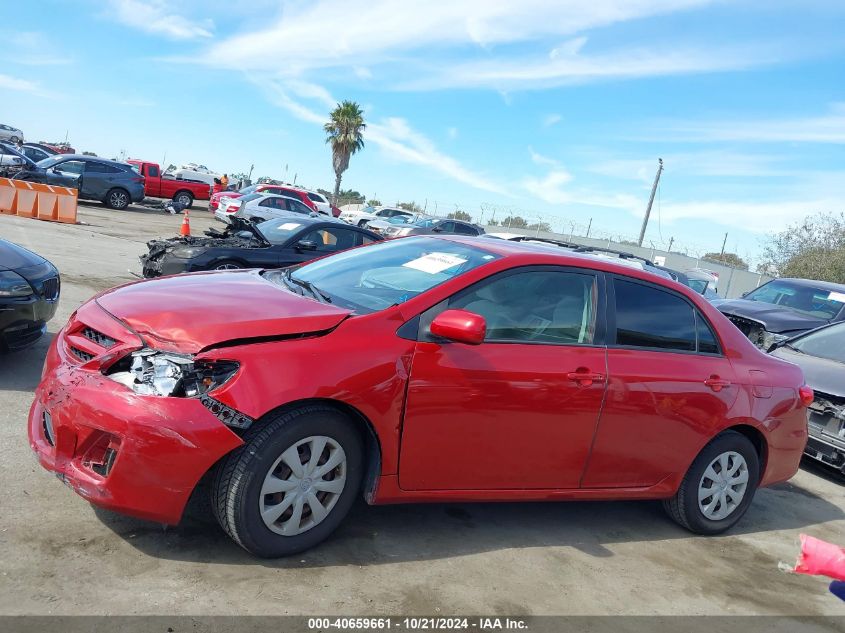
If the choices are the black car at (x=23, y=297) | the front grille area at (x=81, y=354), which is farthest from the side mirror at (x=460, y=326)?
the black car at (x=23, y=297)

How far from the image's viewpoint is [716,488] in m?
4.77

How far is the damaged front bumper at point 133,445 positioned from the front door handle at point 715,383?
3003mm

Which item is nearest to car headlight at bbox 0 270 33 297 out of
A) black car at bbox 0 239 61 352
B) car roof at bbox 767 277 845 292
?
black car at bbox 0 239 61 352

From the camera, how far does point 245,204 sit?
23.9 metres

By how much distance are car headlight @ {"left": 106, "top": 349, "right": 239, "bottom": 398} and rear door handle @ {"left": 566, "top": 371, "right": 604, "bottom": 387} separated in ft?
6.09

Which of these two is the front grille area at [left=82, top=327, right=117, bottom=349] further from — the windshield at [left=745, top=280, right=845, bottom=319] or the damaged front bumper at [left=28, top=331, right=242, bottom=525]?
the windshield at [left=745, top=280, right=845, bottom=319]

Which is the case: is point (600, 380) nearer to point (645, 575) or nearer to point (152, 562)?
point (645, 575)

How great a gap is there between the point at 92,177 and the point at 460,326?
24.1 metres

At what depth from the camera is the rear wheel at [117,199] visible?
81.7ft

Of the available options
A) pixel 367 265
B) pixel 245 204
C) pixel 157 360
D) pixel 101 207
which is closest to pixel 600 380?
pixel 367 265

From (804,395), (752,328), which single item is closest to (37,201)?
(752,328)

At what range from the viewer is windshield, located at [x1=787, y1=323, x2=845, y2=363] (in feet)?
24.0

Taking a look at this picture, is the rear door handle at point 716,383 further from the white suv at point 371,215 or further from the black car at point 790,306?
the white suv at point 371,215

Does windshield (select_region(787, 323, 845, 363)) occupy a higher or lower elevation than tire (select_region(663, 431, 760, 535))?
higher
